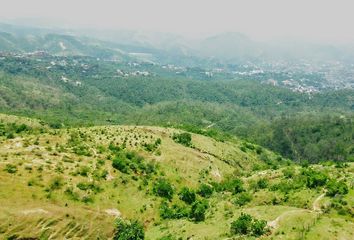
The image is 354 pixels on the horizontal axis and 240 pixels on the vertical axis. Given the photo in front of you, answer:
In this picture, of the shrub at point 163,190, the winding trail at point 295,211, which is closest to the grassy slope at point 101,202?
the winding trail at point 295,211

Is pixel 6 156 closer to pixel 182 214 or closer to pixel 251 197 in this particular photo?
pixel 182 214

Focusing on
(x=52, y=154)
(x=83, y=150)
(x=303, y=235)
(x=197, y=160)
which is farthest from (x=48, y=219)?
(x=197, y=160)

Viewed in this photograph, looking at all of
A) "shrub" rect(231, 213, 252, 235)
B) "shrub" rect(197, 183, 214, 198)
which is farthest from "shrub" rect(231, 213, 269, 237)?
"shrub" rect(197, 183, 214, 198)

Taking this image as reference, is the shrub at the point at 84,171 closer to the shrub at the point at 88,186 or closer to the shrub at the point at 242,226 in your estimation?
the shrub at the point at 88,186

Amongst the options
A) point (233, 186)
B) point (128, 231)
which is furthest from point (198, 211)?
point (233, 186)

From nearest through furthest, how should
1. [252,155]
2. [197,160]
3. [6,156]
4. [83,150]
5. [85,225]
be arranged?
[85,225] → [6,156] → [83,150] → [197,160] → [252,155]

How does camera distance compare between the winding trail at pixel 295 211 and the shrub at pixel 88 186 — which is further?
the shrub at pixel 88 186
